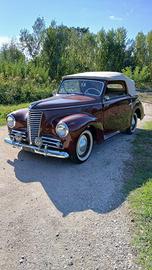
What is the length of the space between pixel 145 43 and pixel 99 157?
20443mm

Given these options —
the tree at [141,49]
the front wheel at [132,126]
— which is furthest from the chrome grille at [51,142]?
the tree at [141,49]

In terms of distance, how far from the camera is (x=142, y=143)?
25.7ft

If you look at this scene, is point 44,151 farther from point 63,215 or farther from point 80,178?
point 63,215

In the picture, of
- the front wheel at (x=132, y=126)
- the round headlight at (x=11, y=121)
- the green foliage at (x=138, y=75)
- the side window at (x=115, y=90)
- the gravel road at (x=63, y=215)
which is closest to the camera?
the gravel road at (x=63, y=215)

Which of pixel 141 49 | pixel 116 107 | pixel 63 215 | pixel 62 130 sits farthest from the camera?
pixel 141 49

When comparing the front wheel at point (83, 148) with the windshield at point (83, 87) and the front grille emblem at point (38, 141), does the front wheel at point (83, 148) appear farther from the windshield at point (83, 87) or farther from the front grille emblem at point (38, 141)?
the windshield at point (83, 87)

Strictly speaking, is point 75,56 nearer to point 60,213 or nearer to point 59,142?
point 59,142

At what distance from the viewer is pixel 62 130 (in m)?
5.57

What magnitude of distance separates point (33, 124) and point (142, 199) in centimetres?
259

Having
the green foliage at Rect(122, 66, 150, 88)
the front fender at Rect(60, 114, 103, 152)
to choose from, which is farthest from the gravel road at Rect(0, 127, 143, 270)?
the green foliage at Rect(122, 66, 150, 88)

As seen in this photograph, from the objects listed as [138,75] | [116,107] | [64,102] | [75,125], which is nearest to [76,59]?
[138,75]

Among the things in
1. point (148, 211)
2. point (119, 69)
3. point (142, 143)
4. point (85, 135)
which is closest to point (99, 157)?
point (85, 135)

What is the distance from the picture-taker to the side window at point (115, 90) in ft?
24.0

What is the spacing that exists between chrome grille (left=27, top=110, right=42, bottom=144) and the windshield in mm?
1599
